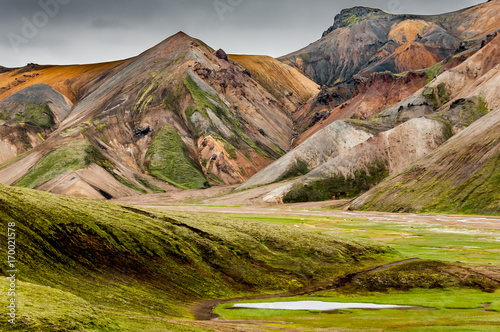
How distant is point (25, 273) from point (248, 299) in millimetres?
15437

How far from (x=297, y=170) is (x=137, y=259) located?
157m

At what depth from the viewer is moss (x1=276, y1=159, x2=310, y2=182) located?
186375 mm

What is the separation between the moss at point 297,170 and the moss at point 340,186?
19992 millimetres

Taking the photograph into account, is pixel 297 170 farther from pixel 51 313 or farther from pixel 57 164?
pixel 51 313

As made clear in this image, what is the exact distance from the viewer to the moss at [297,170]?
186375 mm

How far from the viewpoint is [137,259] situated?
34.3m

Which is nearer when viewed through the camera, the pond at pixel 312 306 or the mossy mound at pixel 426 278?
the pond at pixel 312 306

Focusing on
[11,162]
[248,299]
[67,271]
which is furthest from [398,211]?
[11,162]

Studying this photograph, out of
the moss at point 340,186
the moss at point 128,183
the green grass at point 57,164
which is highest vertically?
the green grass at point 57,164

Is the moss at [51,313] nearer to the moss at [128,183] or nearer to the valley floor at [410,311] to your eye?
the valley floor at [410,311]

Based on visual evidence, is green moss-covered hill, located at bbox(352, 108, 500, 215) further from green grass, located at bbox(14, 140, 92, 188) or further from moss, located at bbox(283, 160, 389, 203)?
green grass, located at bbox(14, 140, 92, 188)

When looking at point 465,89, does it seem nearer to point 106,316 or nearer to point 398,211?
point 398,211

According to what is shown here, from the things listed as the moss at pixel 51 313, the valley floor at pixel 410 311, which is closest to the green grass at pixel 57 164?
the valley floor at pixel 410 311

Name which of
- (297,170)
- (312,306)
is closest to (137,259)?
(312,306)
